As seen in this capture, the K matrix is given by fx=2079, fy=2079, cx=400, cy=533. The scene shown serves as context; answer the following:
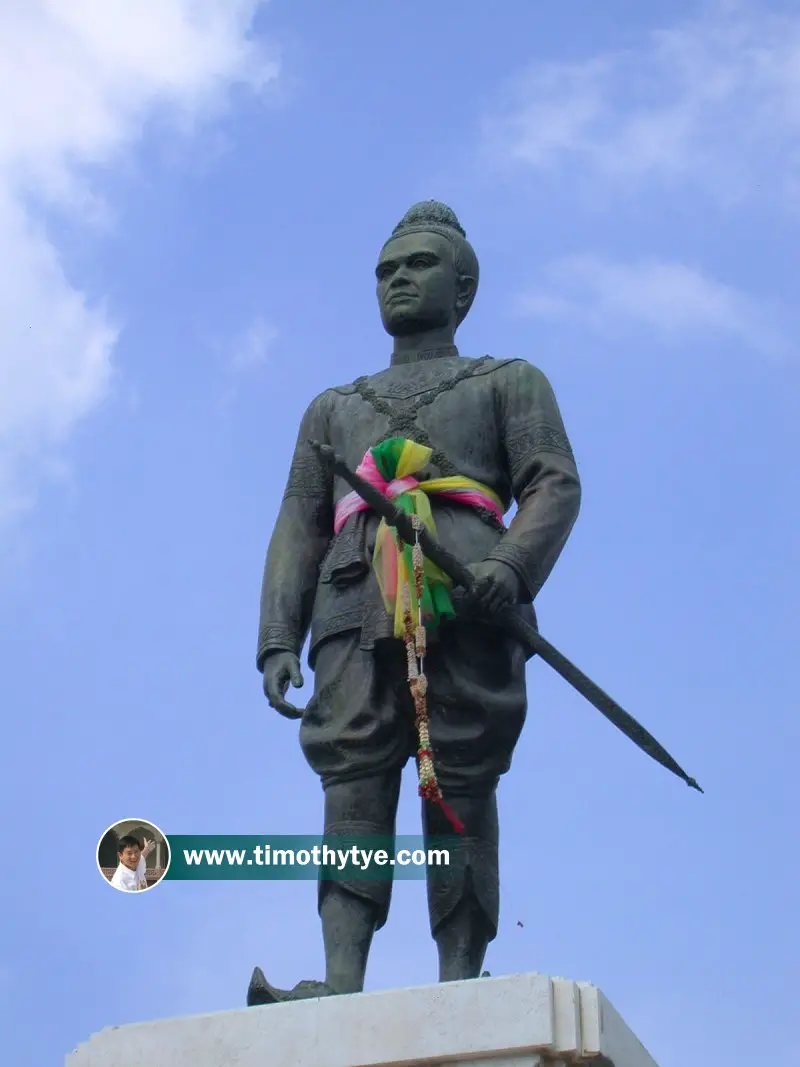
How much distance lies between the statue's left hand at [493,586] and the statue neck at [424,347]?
1.33 metres

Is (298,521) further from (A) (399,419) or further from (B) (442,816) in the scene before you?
(B) (442,816)

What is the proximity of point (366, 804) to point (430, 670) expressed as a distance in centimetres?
56

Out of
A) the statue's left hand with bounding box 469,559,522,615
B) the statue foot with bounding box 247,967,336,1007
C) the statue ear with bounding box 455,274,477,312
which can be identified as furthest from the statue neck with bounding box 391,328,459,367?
the statue foot with bounding box 247,967,336,1007

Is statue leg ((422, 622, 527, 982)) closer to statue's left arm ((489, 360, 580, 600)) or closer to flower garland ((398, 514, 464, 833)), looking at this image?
flower garland ((398, 514, 464, 833))

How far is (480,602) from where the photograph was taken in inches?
306

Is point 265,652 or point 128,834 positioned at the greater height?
point 265,652

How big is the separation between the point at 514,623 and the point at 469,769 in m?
0.58

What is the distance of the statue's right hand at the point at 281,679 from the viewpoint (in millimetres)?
7973

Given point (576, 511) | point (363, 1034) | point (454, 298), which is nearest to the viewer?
point (363, 1034)

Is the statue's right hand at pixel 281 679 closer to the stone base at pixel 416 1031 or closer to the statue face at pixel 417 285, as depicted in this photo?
the stone base at pixel 416 1031

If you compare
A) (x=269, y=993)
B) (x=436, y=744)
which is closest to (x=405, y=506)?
(x=436, y=744)

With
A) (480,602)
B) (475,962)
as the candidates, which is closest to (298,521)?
(480,602)

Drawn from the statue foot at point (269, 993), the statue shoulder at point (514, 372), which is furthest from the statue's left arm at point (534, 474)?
the statue foot at point (269, 993)

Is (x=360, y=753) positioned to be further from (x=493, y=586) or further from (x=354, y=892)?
(x=493, y=586)
